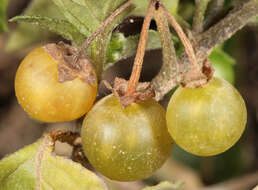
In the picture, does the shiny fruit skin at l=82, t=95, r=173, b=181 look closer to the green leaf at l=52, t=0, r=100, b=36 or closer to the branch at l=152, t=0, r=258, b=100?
the green leaf at l=52, t=0, r=100, b=36

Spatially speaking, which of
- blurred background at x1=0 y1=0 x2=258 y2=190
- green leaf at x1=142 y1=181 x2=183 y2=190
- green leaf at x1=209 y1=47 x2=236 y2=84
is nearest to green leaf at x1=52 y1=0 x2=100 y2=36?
green leaf at x1=142 y1=181 x2=183 y2=190

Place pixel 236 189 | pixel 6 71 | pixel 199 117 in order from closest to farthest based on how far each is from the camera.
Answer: pixel 199 117
pixel 236 189
pixel 6 71

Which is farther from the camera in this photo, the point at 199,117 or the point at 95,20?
the point at 95,20

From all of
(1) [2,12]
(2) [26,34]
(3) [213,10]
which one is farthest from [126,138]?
(2) [26,34]

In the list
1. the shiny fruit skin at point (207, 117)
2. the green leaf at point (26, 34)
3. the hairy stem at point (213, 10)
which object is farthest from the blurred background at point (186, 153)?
the shiny fruit skin at point (207, 117)

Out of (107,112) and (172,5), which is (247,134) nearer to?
(172,5)

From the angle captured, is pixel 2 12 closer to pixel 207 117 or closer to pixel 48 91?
pixel 48 91

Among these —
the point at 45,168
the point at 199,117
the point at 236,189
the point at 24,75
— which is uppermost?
the point at 24,75

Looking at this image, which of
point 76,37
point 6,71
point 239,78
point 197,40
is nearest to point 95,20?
point 76,37
